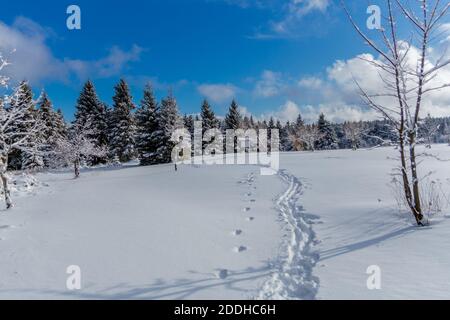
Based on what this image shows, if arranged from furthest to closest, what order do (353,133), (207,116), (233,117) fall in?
1. (353,133)
2. (233,117)
3. (207,116)

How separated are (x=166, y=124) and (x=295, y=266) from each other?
2792 cm

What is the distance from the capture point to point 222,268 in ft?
15.6

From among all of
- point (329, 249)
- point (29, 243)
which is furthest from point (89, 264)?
point (329, 249)

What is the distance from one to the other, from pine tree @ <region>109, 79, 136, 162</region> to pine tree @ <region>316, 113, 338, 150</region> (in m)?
34.6

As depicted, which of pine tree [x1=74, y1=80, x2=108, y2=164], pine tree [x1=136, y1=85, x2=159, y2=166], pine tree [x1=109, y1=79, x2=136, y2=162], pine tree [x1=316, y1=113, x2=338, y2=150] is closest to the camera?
pine tree [x1=136, y1=85, x2=159, y2=166]

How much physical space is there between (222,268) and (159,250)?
1510 mm

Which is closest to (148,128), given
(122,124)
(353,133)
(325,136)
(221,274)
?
(122,124)

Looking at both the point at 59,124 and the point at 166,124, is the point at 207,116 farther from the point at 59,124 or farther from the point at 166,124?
the point at 59,124

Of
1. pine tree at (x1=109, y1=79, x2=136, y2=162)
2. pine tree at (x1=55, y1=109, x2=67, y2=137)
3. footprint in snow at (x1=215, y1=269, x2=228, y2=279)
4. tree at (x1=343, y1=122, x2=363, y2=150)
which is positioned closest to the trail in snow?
footprint in snow at (x1=215, y1=269, x2=228, y2=279)

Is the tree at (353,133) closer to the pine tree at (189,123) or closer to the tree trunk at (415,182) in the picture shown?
the pine tree at (189,123)

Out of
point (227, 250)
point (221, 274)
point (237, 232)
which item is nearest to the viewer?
point (221, 274)

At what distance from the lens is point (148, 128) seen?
3225cm

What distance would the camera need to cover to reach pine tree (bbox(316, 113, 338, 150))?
51350mm

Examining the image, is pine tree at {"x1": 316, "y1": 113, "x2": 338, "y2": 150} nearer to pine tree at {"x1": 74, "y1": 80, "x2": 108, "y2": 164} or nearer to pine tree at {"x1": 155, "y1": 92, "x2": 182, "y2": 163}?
pine tree at {"x1": 155, "y1": 92, "x2": 182, "y2": 163}
